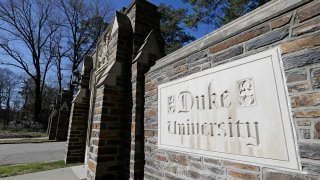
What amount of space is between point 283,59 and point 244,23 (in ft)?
1.87

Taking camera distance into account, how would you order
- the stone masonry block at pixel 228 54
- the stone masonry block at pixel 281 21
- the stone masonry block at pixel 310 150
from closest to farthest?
the stone masonry block at pixel 310 150, the stone masonry block at pixel 281 21, the stone masonry block at pixel 228 54

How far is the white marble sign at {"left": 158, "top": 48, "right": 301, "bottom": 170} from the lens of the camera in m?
1.65

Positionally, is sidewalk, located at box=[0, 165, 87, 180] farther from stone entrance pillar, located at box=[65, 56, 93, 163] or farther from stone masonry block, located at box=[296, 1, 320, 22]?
stone masonry block, located at box=[296, 1, 320, 22]

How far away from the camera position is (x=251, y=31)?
2020mm

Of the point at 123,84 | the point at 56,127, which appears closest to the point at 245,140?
the point at 123,84

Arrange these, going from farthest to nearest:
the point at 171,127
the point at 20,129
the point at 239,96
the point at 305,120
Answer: the point at 20,129, the point at 171,127, the point at 239,96, the point at 305,120

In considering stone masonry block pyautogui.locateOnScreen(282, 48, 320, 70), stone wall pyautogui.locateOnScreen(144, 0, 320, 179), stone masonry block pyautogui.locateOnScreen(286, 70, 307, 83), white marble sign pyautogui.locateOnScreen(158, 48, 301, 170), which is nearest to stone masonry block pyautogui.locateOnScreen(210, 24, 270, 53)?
stone wall pyautogui.locateOnScreen(144, 0, 320, 179)

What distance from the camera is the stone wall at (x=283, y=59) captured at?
59.5 inches

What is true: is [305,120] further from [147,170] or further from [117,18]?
[117,18]

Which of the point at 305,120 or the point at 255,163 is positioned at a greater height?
the point at 305,120

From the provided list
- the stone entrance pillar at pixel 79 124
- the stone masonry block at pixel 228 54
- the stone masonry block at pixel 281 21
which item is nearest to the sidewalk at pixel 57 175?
the stone entrance pillar at pixel 79 124

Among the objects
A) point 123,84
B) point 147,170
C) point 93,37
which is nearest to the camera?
point 147,170

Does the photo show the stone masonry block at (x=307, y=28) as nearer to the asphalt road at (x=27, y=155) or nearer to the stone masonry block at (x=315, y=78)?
the stone masonry block at (x=315, y=78)

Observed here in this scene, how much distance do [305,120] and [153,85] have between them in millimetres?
2186
